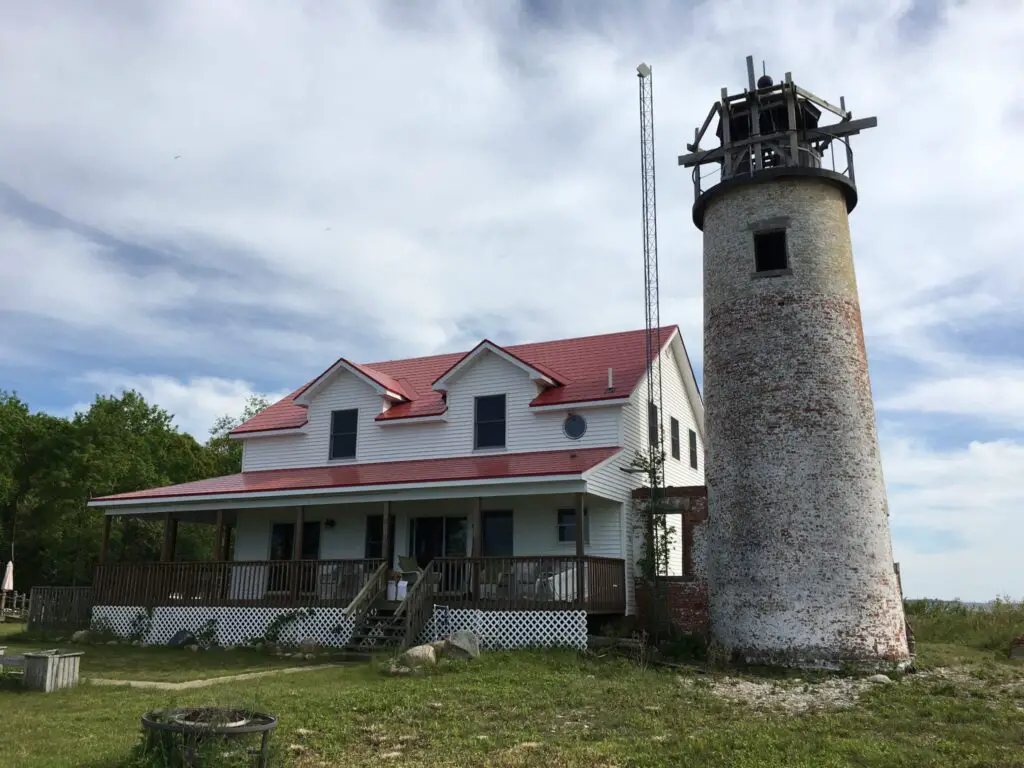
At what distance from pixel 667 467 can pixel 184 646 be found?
13076 mm

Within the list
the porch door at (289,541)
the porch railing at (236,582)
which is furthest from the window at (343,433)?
the porch railing at (236,582)

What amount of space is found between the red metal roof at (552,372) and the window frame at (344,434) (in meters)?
0.94

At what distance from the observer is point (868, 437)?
17422mm

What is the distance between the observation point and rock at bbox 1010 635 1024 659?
19344 mm

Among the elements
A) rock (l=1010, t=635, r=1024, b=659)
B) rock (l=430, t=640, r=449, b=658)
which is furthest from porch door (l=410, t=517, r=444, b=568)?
rock (l=1010, t=635, r=1024, b=659)

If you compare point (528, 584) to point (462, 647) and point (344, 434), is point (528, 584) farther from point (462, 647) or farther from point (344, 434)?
point (344, 434)

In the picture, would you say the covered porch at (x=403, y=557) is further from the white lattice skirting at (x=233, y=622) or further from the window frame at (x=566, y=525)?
the white lattice skirting at (x=233, y=622)

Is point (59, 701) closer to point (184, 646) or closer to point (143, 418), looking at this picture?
point (184, 646)

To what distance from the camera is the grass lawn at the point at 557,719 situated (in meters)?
8.63

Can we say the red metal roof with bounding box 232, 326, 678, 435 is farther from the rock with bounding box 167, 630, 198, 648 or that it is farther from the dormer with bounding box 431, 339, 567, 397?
the rock with bounding box 167, 630, 198, 648

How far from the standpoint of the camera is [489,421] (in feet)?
75.1

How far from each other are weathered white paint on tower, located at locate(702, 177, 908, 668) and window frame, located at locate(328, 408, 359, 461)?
34.3 ft

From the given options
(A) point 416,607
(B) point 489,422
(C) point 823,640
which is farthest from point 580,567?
(B) point 489,422

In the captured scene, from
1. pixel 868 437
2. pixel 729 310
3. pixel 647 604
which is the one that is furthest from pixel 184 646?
pixel 868 437
